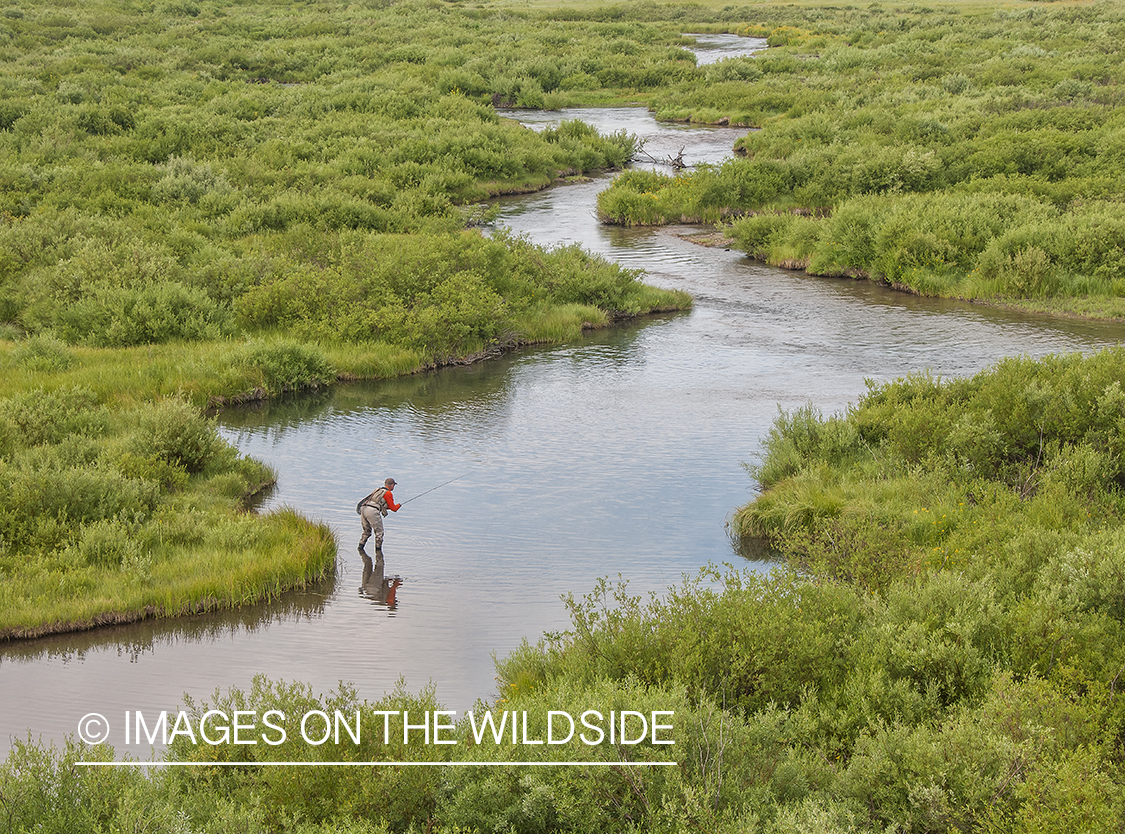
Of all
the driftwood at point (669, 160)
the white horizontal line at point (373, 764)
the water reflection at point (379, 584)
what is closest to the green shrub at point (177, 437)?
the water reflection at point (379, 584)

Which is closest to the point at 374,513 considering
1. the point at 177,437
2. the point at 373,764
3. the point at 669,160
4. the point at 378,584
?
the point at 378,584

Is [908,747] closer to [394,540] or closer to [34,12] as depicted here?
[394,540]

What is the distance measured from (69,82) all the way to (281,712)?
4954 cm

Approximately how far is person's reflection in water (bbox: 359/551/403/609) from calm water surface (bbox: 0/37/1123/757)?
0.12m

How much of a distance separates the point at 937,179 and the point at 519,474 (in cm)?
2297

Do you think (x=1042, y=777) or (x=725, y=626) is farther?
(x=725, y=626)

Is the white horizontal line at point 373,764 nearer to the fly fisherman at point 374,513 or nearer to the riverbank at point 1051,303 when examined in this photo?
the fly fisherman at point 374,513

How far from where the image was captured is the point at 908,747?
6965 millimetres

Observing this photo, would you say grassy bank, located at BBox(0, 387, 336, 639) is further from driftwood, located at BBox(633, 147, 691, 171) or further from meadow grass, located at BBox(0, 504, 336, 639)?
driftwood, located at BBox(633, 147, 691, 171)

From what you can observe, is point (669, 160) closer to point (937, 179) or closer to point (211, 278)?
point (937, 179)

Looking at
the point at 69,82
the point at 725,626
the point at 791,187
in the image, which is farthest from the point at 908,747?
the point at 69,82

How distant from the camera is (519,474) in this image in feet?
57.3

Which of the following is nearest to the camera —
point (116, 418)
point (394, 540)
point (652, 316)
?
point (394, 540)

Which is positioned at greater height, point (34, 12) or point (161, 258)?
point (34, 12)
